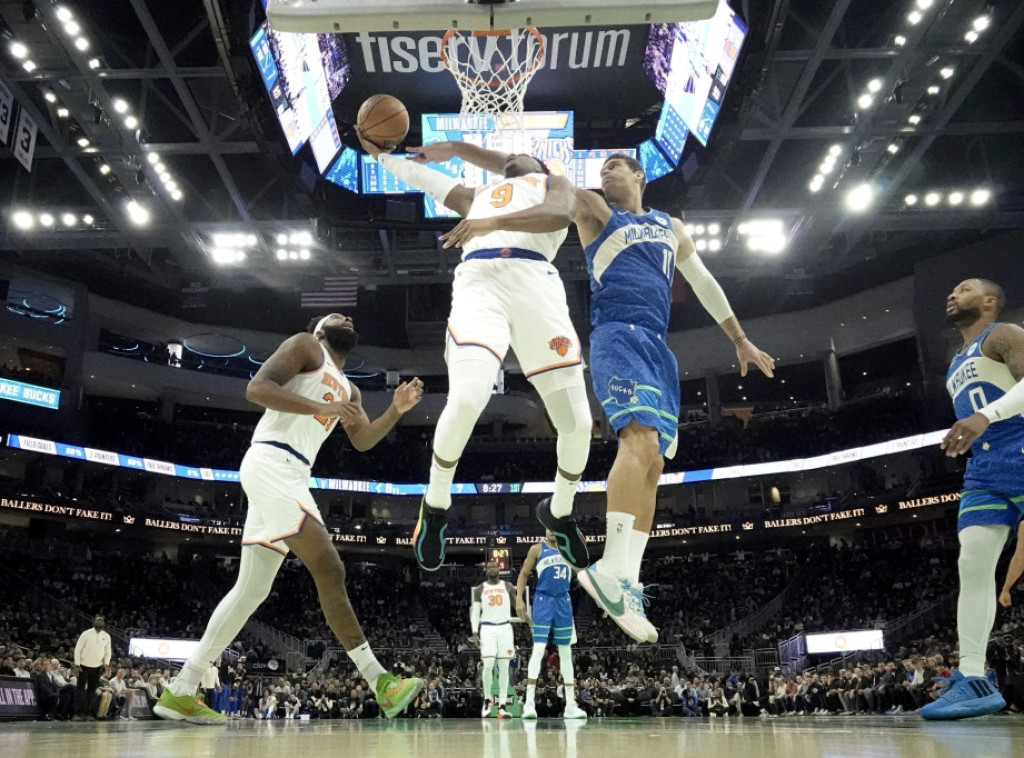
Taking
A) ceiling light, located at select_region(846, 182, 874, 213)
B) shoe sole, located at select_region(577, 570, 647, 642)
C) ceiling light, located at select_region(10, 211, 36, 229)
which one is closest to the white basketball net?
shoe sole, located at select_region(577, 570, 647, 642)

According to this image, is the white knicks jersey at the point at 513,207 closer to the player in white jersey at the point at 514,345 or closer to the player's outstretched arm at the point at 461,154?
the player in white jersey at the point at 514,345

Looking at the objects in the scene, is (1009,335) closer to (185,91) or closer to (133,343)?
(185,91)

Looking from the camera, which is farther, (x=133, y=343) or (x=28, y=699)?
(x=133, y=343)

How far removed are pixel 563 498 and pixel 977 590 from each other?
223 cm

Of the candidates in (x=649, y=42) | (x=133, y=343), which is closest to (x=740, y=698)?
(x=649, y=42)

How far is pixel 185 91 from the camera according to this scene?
41.0ft

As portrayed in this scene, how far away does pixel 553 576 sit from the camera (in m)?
9.80


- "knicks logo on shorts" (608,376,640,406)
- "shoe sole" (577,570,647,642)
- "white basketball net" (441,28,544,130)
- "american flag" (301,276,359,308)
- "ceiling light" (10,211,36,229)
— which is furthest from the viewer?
"american flag" (301,276,359,308)

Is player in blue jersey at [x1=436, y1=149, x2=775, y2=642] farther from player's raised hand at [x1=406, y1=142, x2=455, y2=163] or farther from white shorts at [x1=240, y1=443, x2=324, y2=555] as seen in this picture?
white shorts at [x1=240, y1=443, x2=324, y2=555]

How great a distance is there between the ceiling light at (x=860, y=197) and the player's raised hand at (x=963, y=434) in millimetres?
12460

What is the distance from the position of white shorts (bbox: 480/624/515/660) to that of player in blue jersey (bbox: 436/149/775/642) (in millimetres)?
6749

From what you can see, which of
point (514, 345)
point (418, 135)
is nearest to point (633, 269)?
point (514, 345)

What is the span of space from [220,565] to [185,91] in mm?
21774

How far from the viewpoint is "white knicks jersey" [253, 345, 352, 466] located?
4656mm
